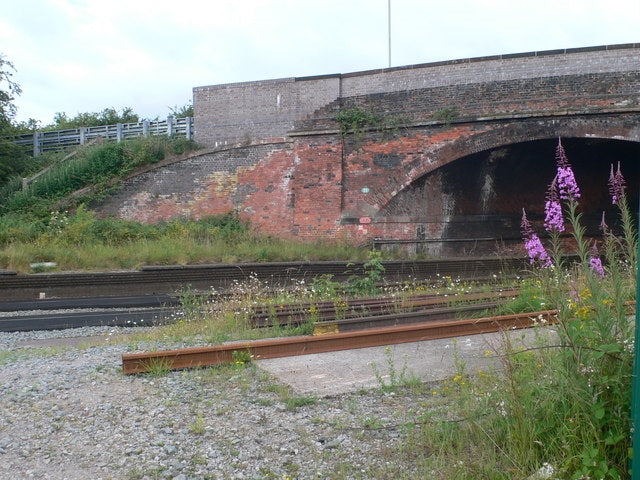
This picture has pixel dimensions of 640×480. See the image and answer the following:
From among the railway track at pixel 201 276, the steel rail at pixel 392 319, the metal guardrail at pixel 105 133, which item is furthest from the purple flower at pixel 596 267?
the metal guardrail at pixel 105 133

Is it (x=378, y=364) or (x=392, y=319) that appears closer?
(x=378, y=364)

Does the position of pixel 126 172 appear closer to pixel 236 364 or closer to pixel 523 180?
pixel 523 180

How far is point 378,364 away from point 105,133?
64.2ft

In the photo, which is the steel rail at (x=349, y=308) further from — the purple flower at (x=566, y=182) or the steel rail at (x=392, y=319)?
the purple flower at (x=566, y=182)

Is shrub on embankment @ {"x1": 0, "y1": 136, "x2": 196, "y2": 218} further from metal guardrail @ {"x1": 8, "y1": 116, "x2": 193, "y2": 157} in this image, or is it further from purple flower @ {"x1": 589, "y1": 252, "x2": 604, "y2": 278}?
purple flower @ {"x1": 589, "y1": 252, "x2": 604, "y2": 278}

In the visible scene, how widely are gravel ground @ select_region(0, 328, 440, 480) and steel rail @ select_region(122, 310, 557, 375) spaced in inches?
6.2

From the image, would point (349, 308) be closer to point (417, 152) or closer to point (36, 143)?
point (417, 152)

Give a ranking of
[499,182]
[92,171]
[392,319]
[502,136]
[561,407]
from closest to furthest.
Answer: [561,407]
[392,319]
[502,136]
[499,182]
[92,171]

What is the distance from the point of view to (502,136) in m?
14.7

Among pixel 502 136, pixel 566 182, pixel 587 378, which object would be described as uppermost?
pixel 502 136

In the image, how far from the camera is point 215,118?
757 inches

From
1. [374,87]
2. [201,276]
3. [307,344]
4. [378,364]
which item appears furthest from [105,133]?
[378,364]

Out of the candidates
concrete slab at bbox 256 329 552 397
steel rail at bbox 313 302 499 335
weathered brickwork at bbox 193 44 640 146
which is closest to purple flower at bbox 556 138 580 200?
concrete slab at bbox 256 329 552 397

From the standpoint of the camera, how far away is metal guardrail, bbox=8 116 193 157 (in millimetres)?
20688
